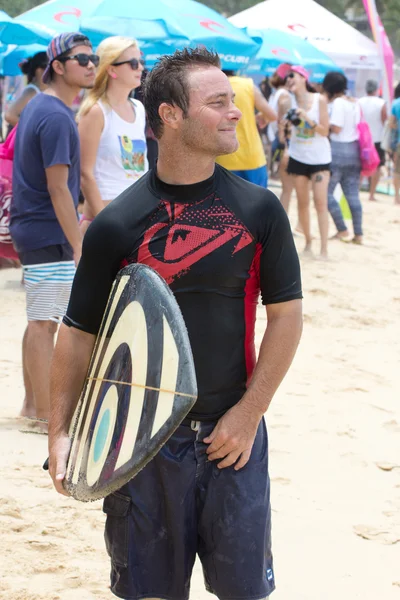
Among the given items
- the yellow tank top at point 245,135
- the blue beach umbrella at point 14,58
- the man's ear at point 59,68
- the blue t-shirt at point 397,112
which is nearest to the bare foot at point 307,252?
the yellow tank top at point 245,135

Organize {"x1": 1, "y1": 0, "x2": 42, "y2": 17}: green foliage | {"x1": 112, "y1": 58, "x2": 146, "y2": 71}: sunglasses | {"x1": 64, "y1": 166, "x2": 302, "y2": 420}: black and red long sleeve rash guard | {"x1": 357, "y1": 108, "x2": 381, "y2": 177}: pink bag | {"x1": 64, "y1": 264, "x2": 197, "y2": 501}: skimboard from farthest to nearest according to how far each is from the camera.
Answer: {"x1": 1, "y1": 0, "x2": 42, "y2": 17}: green foliage → {"x1": 357, "y1": 108, "x2": 381, "y2": 177}: pink bag → {"x1": 112, "y1": 58, "x2": 146, "y2": 71}: sunglasses → {"x1": 64, "y1": 166, "x2": 302, "y2": 420}: black and red long sleeve rash guard → {"x1": 64, "y1": 264, "x2": 197, "y2": 501}: skimboard

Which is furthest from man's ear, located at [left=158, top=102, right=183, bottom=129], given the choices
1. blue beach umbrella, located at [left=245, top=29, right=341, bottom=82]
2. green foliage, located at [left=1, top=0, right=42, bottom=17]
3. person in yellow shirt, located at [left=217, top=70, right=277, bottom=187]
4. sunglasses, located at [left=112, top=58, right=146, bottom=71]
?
green foliage, located at [left=1, top=0, right=42, bottom=17]

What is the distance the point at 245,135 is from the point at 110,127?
2.93 m

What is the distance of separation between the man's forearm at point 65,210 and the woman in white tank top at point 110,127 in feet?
1.97

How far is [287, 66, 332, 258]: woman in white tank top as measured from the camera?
9117 mm

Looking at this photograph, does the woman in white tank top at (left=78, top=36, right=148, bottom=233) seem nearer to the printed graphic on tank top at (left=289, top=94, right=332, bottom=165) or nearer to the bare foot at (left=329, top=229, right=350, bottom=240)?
the printed graphic on tank top at (left=289, top=94, right=332, bottom=165)

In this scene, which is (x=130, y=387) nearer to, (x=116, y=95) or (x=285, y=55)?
(x=116, y=95)

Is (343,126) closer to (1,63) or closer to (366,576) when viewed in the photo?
(1,63)

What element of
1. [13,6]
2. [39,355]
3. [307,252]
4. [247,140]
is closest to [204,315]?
[39,355]

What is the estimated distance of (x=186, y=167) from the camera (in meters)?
2.31

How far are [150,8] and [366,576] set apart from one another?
779cm

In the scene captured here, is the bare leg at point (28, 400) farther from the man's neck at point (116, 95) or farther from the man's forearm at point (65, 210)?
the man's neck at point (116, 95)

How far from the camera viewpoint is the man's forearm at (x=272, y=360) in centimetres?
230

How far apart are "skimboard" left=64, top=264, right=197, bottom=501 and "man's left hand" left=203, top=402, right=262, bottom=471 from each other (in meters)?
0.23
